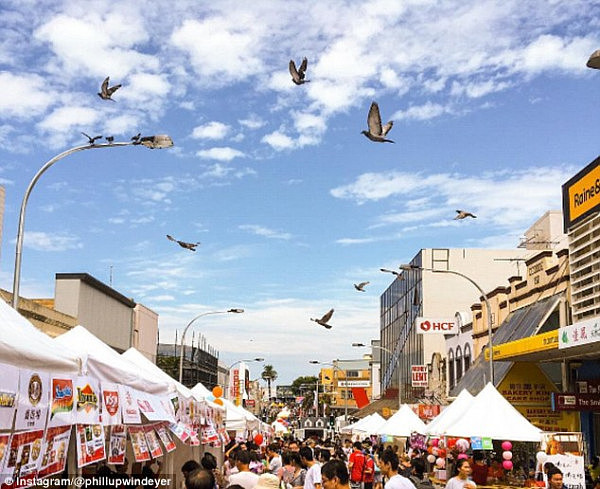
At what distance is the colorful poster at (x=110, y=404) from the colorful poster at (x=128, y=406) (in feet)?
0.42

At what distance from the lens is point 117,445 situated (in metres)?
9.83

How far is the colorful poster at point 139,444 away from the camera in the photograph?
32.7 ft

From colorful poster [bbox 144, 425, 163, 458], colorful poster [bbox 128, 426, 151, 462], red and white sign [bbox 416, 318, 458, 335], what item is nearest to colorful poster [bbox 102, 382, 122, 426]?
colorful poster [bbox 128, 426, 151, 462]

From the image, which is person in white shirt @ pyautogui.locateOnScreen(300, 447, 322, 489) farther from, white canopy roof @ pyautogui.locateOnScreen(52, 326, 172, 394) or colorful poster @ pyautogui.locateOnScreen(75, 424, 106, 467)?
colorful poster @ pyautogui.locateOnScreen(75, 424, 106, 467)

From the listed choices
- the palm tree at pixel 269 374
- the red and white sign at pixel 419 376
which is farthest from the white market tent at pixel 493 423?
the palm tree at pixel 269 374

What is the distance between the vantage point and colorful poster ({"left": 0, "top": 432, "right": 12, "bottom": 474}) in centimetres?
525

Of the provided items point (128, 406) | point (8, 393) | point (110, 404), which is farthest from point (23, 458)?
point (128, 406)

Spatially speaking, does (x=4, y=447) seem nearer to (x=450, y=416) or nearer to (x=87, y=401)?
(x=87, y=401)

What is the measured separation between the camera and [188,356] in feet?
289

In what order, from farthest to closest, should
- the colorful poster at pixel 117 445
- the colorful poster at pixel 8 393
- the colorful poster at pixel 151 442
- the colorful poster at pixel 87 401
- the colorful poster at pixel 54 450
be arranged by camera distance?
1. the colorful poster at pixel 151 442
2. the colorful poster at pixel 117 445
3. the colorful poster at pixel 87 401
4. the colorful poster at pixel 54 450
5. the colorful poster at pixel 8 393

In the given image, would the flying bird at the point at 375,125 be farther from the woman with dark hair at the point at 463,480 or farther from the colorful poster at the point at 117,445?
the colorful poster at the point at 117,445

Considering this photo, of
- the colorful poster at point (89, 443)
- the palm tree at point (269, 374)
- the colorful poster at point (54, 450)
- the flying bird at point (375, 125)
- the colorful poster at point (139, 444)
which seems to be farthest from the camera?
the palm tree at point (269, 374)

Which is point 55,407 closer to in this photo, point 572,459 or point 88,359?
point 88,359

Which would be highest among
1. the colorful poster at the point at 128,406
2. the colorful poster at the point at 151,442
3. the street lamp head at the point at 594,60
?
the street lamp head at the point at 594,60
